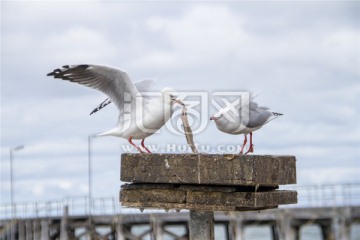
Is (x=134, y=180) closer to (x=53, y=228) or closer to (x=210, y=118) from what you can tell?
(x=210, y=118)

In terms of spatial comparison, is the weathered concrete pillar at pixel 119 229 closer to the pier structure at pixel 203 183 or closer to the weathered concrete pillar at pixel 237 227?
the weathered concrete pillar at pixel 237 227

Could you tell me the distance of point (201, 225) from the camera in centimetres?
812

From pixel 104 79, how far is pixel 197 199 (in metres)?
3.20

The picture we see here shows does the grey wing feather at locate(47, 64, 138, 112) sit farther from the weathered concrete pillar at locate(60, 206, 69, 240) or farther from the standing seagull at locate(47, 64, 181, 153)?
the weathered concrete pillar at locate(60, 206, 69, 240)

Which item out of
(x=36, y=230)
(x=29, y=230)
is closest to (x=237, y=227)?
(x=36, y=230)

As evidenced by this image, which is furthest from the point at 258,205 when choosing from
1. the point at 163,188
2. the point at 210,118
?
the point at 210,118

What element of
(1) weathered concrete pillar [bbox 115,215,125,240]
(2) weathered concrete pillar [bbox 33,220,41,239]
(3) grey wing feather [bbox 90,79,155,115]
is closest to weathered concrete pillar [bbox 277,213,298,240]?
(1) weathered concrete pillar [bbox 115,215,125,240]

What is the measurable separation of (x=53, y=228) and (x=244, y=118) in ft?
108

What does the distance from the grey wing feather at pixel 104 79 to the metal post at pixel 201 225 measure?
2745 mm

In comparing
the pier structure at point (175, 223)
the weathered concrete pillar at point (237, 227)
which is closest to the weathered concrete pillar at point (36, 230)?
the pier structure at point (175, 223)

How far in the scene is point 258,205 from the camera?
784 centimetres

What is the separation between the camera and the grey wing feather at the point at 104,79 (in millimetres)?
10281

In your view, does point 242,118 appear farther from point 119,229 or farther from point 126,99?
point 119,229

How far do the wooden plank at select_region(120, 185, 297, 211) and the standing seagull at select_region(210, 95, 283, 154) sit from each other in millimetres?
1082
